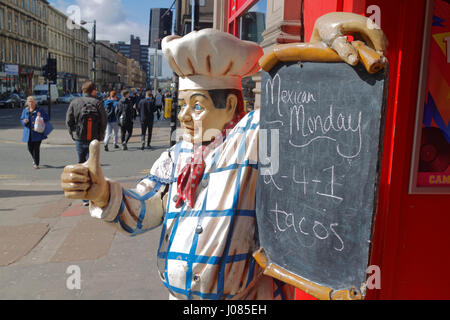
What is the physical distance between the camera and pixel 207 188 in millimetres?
1690

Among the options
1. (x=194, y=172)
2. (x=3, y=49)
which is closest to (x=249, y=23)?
(x=194, y=172)

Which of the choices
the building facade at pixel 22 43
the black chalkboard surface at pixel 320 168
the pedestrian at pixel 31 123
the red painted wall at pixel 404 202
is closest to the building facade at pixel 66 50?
the building facade at pixel 22 43

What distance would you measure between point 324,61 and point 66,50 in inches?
2719

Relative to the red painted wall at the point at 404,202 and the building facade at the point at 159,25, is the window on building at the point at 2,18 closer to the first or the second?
the building facade at the point at 159,25

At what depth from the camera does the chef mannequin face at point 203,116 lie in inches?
70.6

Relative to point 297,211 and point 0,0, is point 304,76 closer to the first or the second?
point 297,211

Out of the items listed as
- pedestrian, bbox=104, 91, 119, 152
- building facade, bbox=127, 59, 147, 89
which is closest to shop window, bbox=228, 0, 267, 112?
pedestrian, bbox=104, 91, 119, 152

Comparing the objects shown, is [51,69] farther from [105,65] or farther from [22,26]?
[105,65]

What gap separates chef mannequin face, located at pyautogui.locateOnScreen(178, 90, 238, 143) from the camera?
179 cm

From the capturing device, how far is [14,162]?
9133mm

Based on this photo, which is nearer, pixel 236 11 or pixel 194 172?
pixel 194 172

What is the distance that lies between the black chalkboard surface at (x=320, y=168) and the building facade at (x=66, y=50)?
59220 mm

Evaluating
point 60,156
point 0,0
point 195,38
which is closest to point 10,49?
point 0,0
